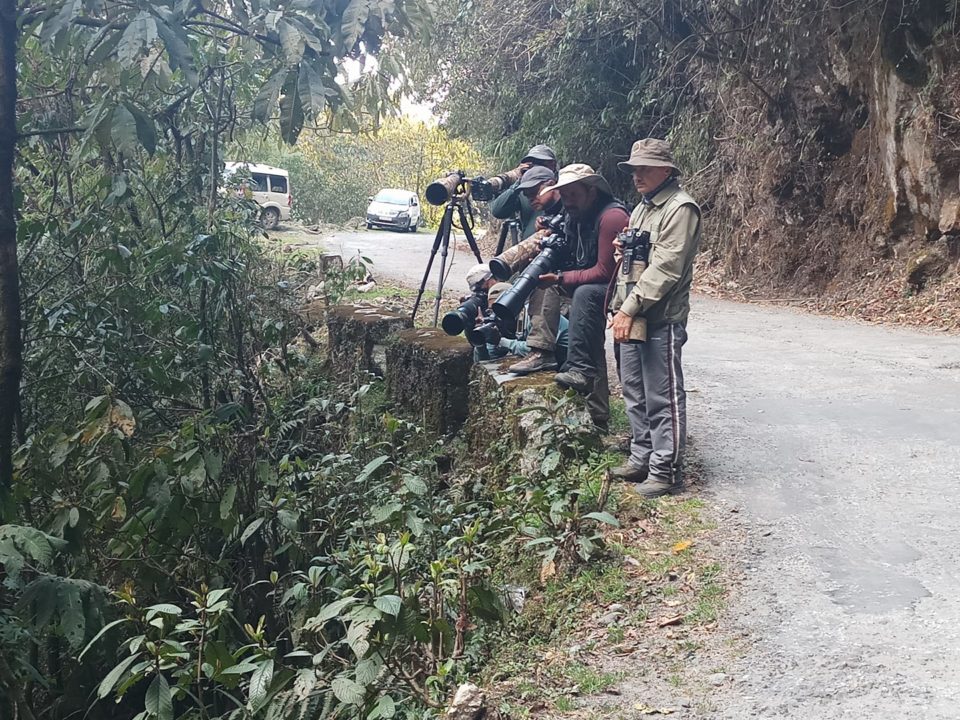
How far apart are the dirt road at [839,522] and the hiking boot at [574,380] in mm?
811

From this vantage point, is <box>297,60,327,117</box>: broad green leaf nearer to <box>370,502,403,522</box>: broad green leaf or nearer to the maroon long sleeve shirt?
<box>370,502,403,522</box>: broad green leaf

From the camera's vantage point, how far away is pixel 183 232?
6.44m

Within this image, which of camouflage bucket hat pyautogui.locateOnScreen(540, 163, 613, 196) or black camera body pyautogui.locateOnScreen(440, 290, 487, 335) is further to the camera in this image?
black camera body pyautogui.locateOnScreen(440, 290, 487, 335)

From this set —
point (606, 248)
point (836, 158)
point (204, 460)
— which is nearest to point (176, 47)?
point (204, 460)

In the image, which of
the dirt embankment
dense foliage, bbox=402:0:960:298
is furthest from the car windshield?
the dirt embankment

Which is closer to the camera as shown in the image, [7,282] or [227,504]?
[7,282]

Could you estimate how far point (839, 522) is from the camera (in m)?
4.50

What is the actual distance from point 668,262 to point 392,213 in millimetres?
26465

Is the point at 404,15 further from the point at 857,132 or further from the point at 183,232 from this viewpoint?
the point at 857,132

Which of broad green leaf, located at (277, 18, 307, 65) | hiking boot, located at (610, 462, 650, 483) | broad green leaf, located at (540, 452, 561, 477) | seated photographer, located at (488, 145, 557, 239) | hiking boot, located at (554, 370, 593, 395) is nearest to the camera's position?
broad green leaf, located at (277, 18, 307, 65)

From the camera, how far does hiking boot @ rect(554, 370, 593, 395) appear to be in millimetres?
5582

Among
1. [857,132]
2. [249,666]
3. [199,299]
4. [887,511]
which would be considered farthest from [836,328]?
[249,666]

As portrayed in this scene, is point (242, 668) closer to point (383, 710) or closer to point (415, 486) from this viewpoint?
point (383, 710)

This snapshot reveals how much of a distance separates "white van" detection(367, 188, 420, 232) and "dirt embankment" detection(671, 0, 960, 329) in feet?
53.4
